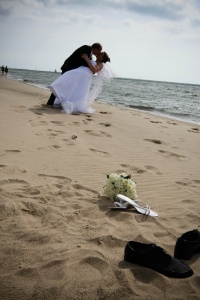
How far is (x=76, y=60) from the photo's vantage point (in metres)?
8.59

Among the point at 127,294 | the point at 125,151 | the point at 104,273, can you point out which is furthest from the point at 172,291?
the point at 125,151

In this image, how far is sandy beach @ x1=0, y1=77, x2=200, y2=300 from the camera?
188 centimetres

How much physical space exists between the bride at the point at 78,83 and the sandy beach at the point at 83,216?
9.64ft

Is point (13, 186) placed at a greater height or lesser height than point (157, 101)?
lesser

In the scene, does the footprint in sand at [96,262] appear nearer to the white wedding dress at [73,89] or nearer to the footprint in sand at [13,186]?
the footprint in sand at [13,186]

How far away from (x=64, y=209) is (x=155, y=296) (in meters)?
1.30

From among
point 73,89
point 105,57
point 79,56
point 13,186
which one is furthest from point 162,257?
point 79,56

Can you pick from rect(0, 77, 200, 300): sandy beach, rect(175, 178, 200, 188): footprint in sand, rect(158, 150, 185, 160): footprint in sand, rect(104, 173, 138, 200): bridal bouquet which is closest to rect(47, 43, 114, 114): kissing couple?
rect(0, 77, 200, 300): sandy beach

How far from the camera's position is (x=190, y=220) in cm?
283

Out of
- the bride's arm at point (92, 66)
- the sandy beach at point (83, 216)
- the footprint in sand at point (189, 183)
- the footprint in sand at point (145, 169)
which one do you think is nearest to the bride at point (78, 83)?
the bride's arm at point (92, 66)

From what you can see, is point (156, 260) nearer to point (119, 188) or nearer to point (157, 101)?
point (119, 188)

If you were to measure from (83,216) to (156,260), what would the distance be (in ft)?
2.98

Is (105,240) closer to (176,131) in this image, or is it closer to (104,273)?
(104,273)

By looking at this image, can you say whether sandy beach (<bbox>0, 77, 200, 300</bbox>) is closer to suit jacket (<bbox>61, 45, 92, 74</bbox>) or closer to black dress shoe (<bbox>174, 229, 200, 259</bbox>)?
black dress shoe (<bbox>174, 229, 200, 259</bbox>)
